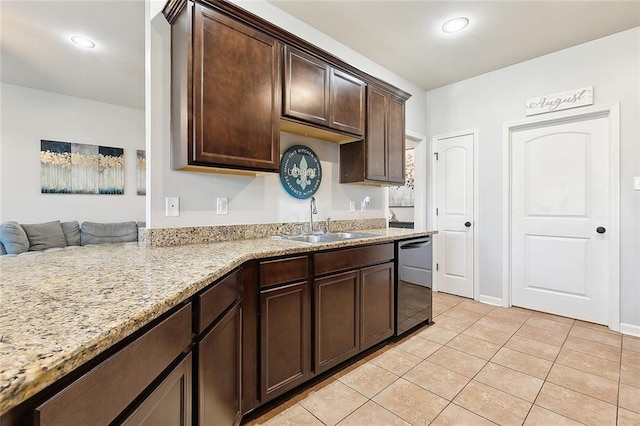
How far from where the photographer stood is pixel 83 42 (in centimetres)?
282

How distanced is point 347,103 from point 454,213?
6.92ft

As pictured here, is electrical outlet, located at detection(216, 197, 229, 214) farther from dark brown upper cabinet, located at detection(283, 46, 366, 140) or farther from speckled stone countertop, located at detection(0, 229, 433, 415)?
dark brown upper cabinet, located at detection(283, 46, 366, 140)

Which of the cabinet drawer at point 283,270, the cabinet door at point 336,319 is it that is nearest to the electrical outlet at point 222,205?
the cabinet drawer at point 283,270

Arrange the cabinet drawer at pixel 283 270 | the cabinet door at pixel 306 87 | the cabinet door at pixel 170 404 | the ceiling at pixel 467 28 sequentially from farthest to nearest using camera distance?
the ceiling at pixel 467 28, the cabinet door at pixel 306 87, the cabinet drawer at pixel 283 270, the cabinet door at pixel 170 404

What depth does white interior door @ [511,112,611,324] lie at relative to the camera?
2.81 m

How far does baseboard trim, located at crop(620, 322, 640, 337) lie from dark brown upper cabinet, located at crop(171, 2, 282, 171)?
131 inches

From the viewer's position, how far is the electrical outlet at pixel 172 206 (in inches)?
73.7

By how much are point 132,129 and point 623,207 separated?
6292mm

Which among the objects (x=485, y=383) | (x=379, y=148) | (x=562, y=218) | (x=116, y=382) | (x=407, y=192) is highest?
(x=379, y=148)

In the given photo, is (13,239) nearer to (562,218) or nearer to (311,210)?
(311,210)

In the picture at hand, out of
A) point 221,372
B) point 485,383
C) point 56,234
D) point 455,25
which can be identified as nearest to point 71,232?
point 56,234

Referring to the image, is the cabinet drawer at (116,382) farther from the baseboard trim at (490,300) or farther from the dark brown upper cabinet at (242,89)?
the baseboard trim at (490,300)

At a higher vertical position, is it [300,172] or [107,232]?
[300,172]

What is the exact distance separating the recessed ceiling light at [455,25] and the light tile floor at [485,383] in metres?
2.71
